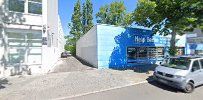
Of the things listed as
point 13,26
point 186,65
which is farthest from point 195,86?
point 13,26

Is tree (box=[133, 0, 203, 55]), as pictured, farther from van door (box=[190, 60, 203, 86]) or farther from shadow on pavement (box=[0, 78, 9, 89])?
shadow on pavement (box=[0, 78, 9, 89])

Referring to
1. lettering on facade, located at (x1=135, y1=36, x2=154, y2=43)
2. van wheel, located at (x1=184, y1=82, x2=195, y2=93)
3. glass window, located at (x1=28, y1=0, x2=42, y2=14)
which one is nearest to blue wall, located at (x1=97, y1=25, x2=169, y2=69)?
lettering on facade, located at (x1=135, y1=36, x2=154, y2=43)

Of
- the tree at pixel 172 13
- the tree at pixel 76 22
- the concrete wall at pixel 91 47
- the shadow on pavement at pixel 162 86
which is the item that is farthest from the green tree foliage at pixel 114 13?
the shadow on pavement at pixel 162 86

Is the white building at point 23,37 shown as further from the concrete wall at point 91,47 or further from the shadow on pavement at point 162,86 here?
the shadow on pavement at point 162,86

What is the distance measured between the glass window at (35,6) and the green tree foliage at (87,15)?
1402 inches

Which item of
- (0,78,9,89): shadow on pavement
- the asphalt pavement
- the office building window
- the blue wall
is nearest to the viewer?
the asphalt pavement

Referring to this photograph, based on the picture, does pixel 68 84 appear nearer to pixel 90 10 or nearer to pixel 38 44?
pixel 38 44

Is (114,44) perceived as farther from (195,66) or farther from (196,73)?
(196,73)

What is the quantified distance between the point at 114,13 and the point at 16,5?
33499mm

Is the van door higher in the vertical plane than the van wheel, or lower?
higher

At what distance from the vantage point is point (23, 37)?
13656 millimetres

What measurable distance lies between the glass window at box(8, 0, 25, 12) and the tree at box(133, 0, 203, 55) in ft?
28.2

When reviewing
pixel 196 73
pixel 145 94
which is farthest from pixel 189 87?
pixel 145 94

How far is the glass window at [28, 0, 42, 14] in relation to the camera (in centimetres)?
1405
